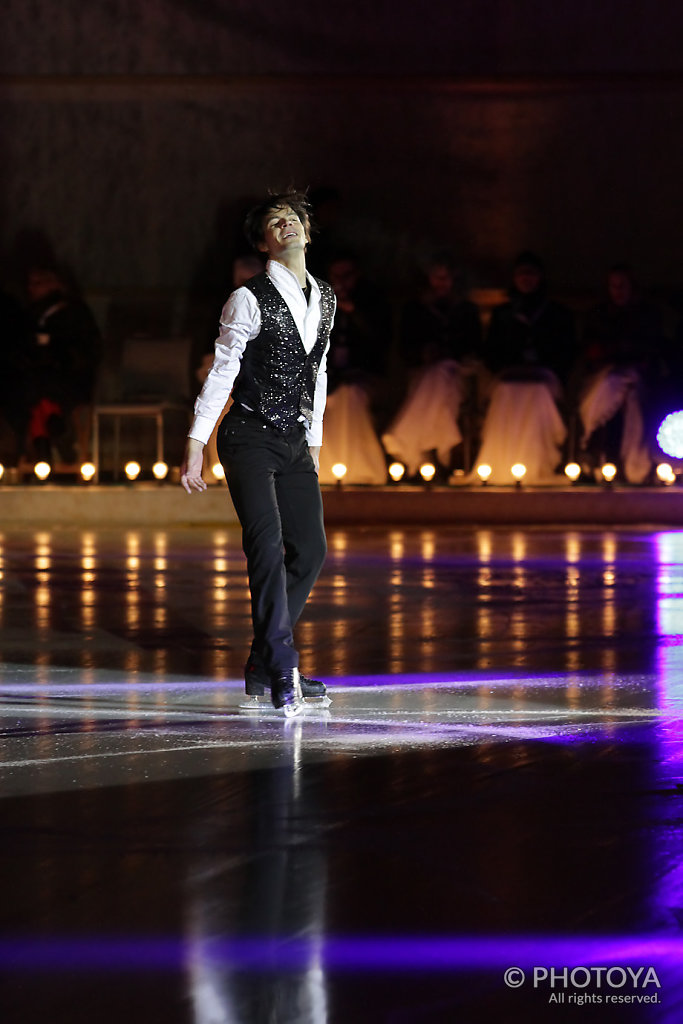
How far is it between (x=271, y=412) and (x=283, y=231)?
1.65ft

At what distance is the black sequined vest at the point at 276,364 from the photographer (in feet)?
15.9

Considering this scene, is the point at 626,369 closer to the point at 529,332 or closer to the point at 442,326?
the point at 529,332

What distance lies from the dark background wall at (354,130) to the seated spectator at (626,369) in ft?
6.05

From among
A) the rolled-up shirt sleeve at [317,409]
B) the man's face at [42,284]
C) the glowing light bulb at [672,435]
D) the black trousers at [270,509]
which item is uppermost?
the man's face at [42,284]

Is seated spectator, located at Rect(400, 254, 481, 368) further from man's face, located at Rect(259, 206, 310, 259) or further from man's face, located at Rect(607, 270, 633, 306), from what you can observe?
man's face, located at Rect(259, 206, 310, 259)

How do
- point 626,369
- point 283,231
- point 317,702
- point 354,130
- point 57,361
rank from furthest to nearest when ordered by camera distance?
point 354,130 → point 57,361 → point 626,369 → point 317,702 → point 283,231

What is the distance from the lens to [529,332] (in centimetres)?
1267

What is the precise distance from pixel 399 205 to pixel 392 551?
218 inches

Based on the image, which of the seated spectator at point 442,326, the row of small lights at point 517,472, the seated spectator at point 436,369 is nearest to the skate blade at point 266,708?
the row of small lights at point 517,472

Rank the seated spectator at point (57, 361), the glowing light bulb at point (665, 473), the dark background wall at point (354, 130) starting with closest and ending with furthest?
the glowing light bulb at point (665, 473) → the seated spectator at point (57, 361) → the dark background wall at point (354, 130)

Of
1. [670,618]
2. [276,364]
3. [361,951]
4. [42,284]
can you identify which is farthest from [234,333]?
[42,284]

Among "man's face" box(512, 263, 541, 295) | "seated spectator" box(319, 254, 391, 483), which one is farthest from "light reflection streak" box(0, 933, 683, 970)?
"man's face" box(512, 263, 541, 295)

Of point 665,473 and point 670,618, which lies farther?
point 665,473

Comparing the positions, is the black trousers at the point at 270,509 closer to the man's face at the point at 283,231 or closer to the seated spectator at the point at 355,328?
the man's face at the point at 283,231
